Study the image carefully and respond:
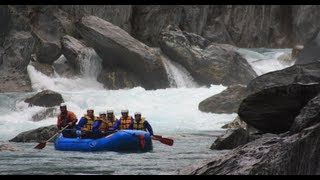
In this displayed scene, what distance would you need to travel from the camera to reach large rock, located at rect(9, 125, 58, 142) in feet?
60.1

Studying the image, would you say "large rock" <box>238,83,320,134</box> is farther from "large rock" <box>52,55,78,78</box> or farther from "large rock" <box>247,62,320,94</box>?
"large rock" <box>52,55,78,78</box>

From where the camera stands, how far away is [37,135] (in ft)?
60.6

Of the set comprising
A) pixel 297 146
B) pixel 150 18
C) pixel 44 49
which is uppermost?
pixel 150 18

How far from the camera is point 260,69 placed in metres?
40.8

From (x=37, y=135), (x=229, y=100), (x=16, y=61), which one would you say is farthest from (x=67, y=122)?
(x=16, y=61)

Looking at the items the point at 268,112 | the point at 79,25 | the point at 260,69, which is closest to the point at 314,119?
the point at 268,112

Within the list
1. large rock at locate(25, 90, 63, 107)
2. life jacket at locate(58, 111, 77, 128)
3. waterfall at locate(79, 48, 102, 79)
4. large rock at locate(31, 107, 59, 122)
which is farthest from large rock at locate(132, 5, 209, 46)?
life jacket at locate(58, 111, 77, 128)

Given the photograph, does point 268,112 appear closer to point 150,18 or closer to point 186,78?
point 186,78

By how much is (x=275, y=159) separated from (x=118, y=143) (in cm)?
807

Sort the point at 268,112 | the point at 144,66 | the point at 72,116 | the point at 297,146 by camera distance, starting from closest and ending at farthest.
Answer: the point at 297,146
the point at 268,112
the point at 72,116
the point at 144,66

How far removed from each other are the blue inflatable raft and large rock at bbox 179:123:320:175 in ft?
22.1

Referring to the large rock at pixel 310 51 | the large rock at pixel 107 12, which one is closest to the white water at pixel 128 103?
the large rock at pixel 310 51

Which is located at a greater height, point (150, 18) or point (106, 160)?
point (150, 18)

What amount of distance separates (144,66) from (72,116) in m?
16.9
